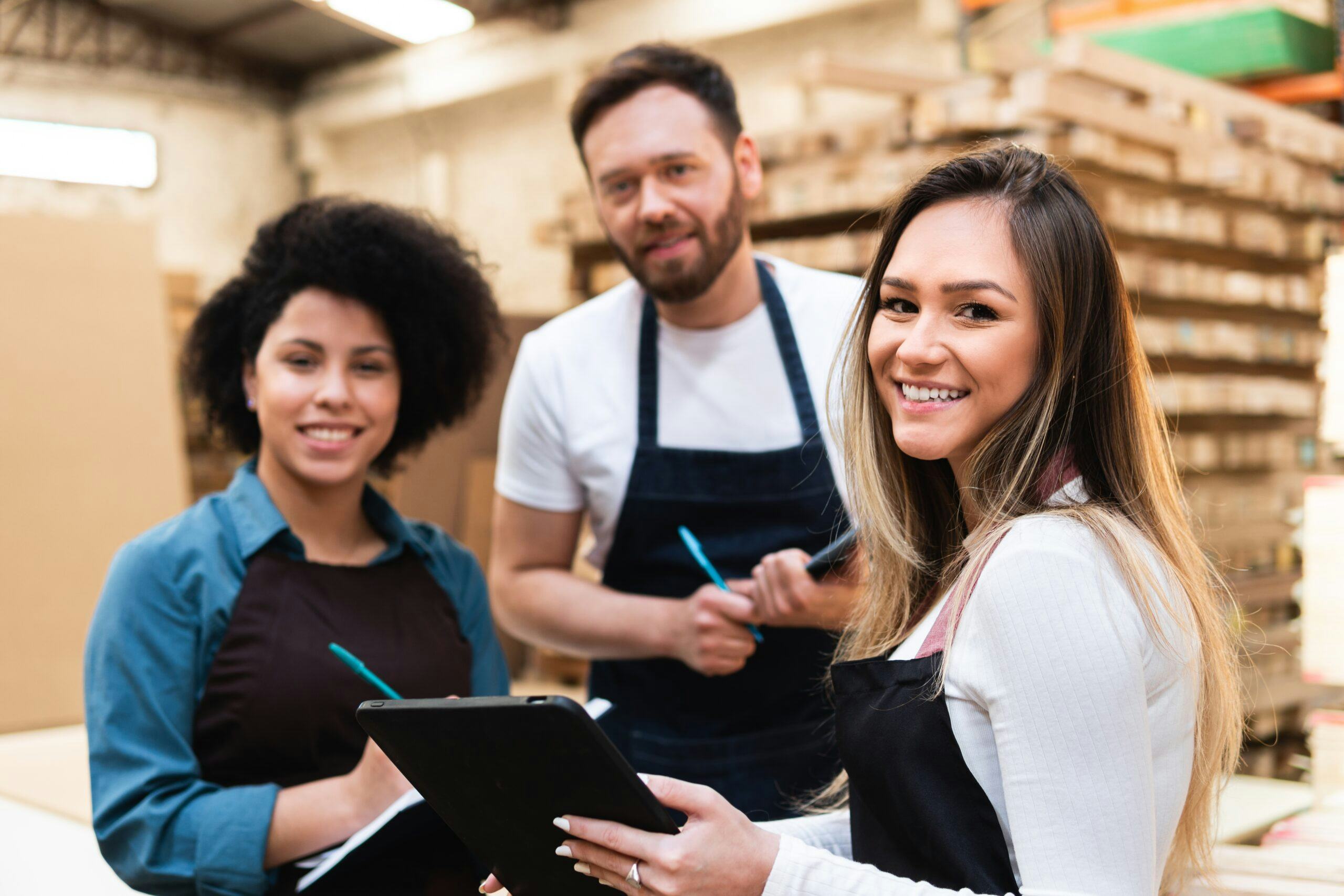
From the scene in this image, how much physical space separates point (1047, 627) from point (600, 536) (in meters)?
1.35

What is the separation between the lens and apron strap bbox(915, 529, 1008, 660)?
116 cm

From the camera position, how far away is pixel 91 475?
4574 mm

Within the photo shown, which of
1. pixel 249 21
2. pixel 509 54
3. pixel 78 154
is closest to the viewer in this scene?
pixel 509 54

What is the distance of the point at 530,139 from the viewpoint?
1038 cm

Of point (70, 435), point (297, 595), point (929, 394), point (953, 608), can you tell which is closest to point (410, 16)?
point (70, 435)

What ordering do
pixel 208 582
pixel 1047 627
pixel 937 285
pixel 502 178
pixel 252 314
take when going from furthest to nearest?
pixel 502 178, pixel 252 314, pixel 208 582, pixel 937 285, pixel 1047 627

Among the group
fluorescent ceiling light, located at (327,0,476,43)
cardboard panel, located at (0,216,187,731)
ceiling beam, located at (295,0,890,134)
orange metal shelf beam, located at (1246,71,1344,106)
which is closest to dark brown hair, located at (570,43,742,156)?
cardboard panel, located at (0,216,187,731)

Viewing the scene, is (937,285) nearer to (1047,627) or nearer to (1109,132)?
(1047,627)

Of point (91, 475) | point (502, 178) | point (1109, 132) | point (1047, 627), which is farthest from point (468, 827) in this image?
point (502, 178)

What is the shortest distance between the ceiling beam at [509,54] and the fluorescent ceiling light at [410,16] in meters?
2.34

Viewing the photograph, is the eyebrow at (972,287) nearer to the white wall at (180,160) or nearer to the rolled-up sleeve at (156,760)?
the rolled-up sleeve at (156,760)

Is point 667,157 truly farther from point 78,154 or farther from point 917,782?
point 78,154

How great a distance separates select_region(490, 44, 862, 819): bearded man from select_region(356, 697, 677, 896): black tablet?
864 millimetres

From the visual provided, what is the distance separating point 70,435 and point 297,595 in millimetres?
3298
